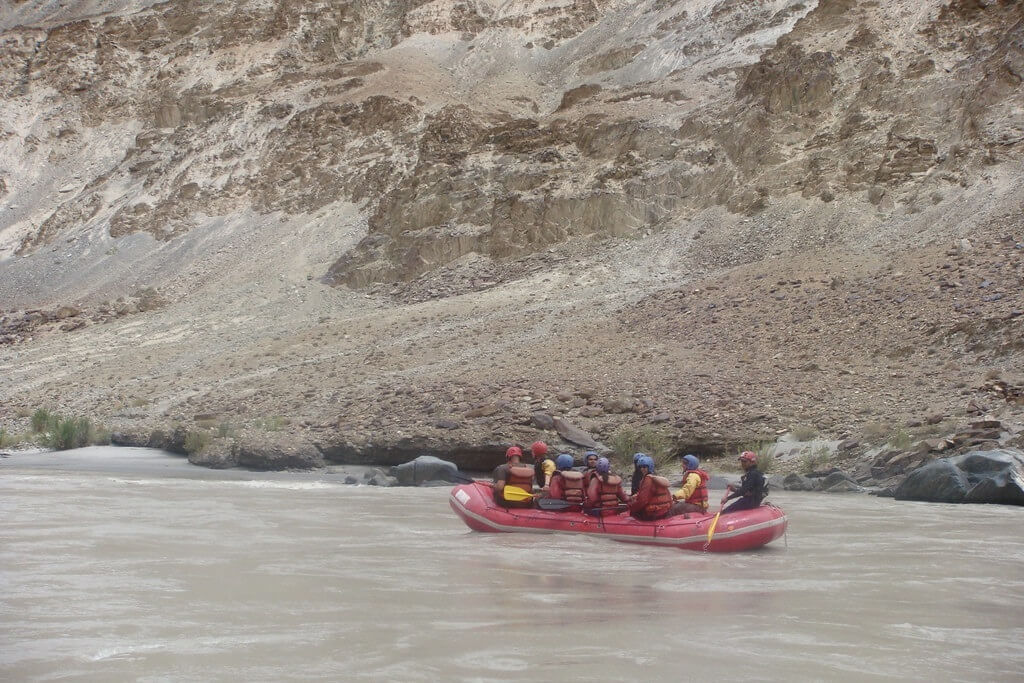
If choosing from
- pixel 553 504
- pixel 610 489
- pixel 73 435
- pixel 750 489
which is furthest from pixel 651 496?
pixel 73 435

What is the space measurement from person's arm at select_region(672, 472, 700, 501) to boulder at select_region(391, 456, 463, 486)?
321 inches

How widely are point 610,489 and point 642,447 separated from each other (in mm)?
8023

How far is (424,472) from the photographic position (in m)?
19.3

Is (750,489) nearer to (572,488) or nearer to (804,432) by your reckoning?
(572,488)

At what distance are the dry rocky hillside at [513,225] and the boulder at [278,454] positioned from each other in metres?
0.08

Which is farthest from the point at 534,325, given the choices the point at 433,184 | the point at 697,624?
the point at 697,624

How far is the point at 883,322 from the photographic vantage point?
75.2 feet

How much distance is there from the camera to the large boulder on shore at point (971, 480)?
1447 cm

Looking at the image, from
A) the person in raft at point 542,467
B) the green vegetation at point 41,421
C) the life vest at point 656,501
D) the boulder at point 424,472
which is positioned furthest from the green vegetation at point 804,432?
the green vegetation at point 41,421

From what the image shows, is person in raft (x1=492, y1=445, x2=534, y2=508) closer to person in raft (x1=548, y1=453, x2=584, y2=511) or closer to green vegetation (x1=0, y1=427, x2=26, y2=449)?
person in raft (x1=548, y1=453, x2=584, y2=511)

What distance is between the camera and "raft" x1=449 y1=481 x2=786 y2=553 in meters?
10.8

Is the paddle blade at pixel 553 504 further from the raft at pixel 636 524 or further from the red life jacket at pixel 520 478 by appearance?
the red life jacket at pixel 520 478

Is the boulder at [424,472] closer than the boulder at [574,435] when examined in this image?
Yes

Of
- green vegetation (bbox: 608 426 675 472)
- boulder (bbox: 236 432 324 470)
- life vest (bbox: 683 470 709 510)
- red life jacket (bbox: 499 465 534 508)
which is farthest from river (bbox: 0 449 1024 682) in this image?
boulder (bbox: 236 432 324 470)
